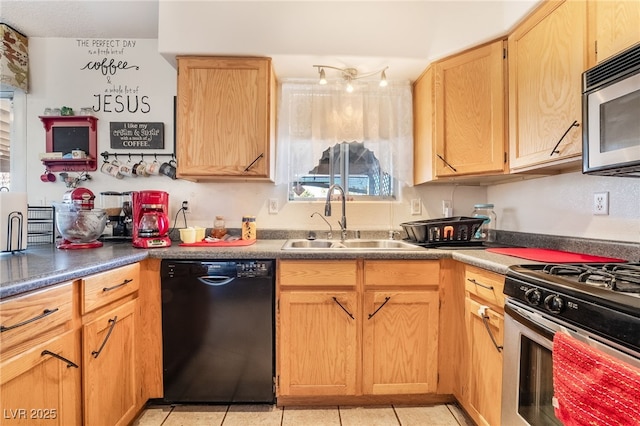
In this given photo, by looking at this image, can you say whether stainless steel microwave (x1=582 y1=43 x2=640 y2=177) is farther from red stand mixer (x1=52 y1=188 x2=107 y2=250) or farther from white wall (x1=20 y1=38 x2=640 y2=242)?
red stand mixer (x1=52 y1=188 x2=107 y2=250)

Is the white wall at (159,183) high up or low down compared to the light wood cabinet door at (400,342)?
up

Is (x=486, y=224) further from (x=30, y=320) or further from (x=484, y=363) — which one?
(x=30, y=320)

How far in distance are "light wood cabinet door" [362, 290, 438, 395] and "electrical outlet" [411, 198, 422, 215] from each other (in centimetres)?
79

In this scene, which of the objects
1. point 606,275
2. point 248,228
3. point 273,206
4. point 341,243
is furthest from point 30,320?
point 606,275

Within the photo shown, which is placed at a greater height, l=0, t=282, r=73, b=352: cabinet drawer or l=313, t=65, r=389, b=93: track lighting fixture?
l=313, t=65, r=389, b=93: track lighting fixture

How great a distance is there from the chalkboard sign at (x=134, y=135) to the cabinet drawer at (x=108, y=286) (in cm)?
105

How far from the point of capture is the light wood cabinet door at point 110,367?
1224mm

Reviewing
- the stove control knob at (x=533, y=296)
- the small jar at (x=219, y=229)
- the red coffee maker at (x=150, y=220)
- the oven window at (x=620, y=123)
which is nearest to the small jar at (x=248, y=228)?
the small jar at (x=219, y=229)

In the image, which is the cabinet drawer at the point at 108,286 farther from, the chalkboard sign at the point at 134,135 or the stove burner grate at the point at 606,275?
the stove burner grate at the point at 606,275

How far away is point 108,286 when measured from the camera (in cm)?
134

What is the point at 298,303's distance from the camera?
1.64 metres

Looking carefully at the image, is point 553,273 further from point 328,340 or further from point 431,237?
point 328,340

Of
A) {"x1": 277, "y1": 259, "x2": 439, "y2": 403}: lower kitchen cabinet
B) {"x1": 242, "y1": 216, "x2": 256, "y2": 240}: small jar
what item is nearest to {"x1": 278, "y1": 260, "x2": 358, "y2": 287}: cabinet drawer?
{"x1": 277, "y1": 259, "x2": 439, "y2": 403}: lower kitchen cabinet

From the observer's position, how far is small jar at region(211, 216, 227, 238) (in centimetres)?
213
